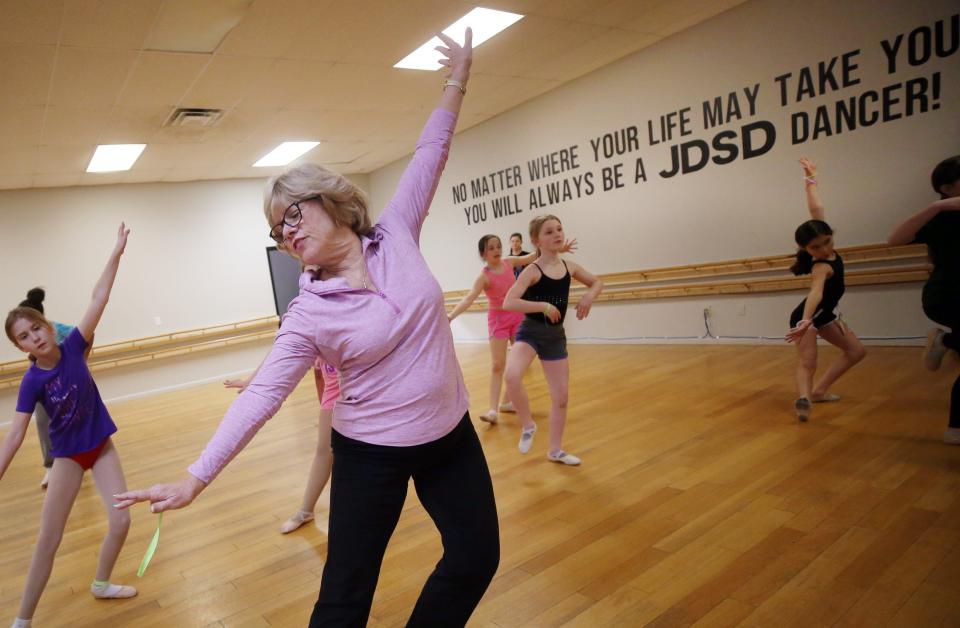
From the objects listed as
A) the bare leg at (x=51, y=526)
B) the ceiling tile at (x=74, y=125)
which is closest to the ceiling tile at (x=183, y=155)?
the ceiling tile at (x=74, y=125)

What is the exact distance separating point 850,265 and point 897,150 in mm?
1032

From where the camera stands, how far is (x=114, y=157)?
8188 mm

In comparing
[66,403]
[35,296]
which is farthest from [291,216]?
[35,296]

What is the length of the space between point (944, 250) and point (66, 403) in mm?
4039

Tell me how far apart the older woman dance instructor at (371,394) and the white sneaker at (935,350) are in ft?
9.33

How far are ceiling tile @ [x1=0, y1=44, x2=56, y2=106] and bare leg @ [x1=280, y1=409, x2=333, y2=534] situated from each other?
12.3 feet

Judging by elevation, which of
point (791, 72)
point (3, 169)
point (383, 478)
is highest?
point (3, 169)

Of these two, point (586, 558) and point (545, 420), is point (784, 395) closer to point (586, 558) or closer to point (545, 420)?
point (545, 420)

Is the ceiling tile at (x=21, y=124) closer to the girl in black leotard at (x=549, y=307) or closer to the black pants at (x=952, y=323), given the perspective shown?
the girl in black leotard at (x=549, y=307)

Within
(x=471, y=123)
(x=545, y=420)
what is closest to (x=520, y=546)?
(x=545, y=420)

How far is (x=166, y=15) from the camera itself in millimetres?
4367

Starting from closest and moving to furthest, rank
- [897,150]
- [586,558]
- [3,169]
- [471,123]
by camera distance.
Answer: [586,558] → [897,150] → [3,169] → [471,123]

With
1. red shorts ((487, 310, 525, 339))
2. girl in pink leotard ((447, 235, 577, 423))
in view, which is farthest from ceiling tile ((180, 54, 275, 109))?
red shorts ((487, 310, 525, 339))

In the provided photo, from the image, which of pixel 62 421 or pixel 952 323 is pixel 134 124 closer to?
pixel 62 421
